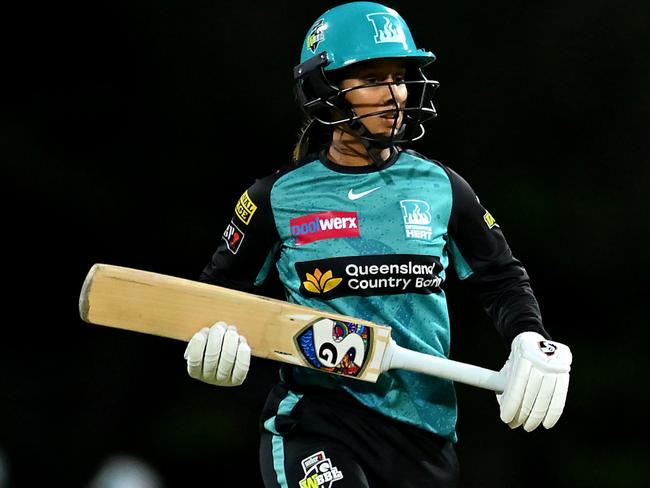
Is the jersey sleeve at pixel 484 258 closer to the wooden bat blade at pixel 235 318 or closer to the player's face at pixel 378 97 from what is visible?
the player's face at pixel 378 97

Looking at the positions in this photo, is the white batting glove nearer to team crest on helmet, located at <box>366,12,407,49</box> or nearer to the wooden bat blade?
the wooden bat blade

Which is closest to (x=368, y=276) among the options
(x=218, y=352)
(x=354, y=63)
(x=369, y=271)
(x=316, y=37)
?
(x=369, y=271)

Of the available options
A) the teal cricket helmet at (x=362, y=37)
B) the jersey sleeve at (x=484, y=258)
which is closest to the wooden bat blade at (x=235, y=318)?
the jersey sleeve at (x=484, y=258)

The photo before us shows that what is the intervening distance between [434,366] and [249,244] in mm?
526

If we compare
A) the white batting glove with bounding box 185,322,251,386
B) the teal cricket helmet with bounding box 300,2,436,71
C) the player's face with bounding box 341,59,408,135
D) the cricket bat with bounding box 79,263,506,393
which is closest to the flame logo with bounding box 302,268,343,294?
Answer: the cricket bat with bounding box 79,263,506,393

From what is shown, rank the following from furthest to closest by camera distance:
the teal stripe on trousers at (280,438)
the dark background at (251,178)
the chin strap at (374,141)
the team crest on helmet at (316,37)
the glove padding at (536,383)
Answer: the dark background at (251,178) < the team crest on helmet at (316,37) < the chin strap at (374,141) < the teal stripe on trousers at (280,438) < the glove padding at (536,383)

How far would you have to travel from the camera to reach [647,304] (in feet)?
15.9

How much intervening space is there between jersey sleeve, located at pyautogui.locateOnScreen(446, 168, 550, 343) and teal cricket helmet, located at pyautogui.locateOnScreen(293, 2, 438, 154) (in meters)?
0.17

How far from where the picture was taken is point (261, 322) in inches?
102

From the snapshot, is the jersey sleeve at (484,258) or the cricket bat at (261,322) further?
the jersey sleeve at (484,258)

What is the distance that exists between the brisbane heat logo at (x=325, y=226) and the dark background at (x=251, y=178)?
202 cm

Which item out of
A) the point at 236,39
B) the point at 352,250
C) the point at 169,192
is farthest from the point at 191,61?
the point at 352,250

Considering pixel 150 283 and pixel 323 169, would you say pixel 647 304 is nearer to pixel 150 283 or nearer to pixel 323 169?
pixel 323 169

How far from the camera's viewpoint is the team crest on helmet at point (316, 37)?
2879mm
